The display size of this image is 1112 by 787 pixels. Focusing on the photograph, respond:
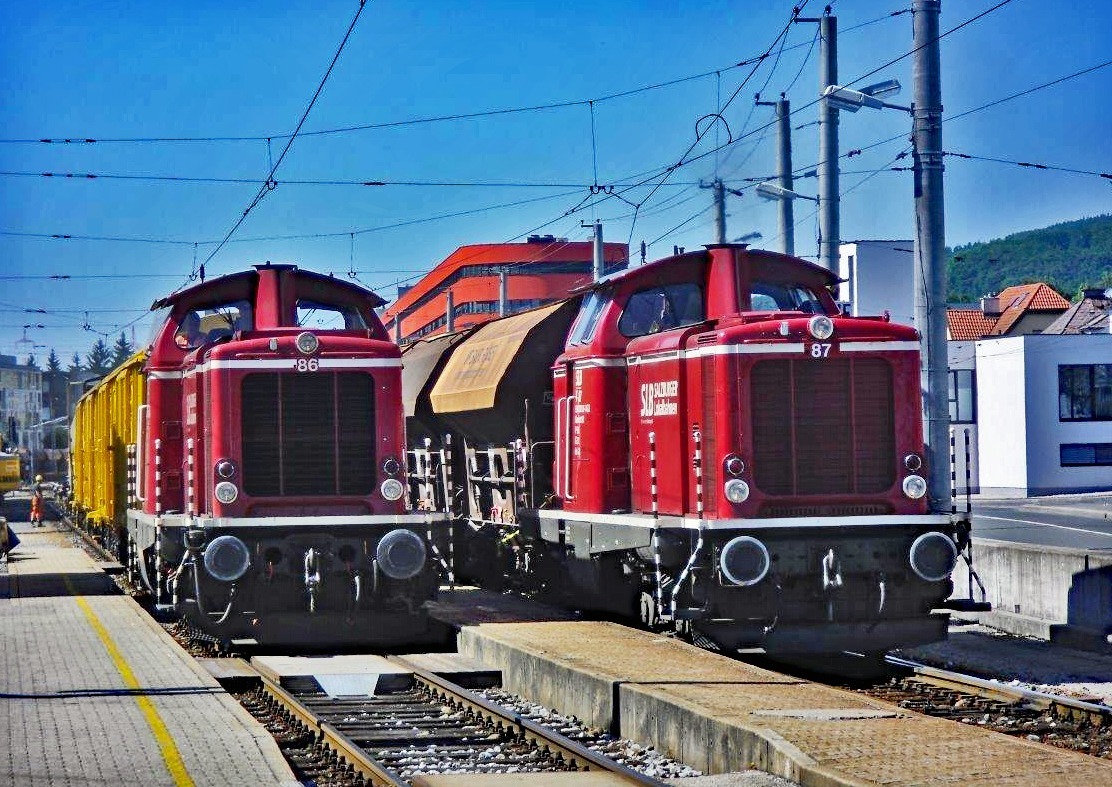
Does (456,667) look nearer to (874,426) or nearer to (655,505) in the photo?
(655,505)

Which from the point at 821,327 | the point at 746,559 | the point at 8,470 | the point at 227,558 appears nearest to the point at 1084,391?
the point at 821,327

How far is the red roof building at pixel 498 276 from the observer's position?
297 ft

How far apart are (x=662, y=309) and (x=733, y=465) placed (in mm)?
2400

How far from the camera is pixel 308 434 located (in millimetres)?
15414

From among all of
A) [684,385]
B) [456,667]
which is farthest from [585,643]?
[684,385]

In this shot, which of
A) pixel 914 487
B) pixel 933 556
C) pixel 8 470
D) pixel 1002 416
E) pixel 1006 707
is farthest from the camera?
pixel 8 470

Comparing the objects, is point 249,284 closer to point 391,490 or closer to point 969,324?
point 391,490

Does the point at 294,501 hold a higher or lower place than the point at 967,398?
lower

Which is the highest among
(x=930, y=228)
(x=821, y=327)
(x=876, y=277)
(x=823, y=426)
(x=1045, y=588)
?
(x=876, y=277)

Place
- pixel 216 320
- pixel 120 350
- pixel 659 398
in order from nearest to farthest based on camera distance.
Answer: pixel 659 398 → pixel 216 320 → pixel 120 350

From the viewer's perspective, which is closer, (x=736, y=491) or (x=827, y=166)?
(x=736, y=491)

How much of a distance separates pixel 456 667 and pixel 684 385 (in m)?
3.47

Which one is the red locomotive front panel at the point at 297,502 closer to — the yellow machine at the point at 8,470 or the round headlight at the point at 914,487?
the round headlight at the point at 914,487

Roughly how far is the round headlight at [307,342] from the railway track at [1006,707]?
6.51 metres
